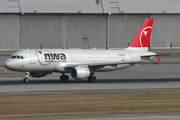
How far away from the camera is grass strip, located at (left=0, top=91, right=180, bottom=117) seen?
19.1 metres

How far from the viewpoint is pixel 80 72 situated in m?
35.5

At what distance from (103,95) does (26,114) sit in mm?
9185

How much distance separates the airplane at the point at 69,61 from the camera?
35688 mm

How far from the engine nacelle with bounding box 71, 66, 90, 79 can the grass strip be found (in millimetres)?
8647

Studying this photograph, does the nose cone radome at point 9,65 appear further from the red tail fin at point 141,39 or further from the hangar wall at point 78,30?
the hangar wall at point 78,30

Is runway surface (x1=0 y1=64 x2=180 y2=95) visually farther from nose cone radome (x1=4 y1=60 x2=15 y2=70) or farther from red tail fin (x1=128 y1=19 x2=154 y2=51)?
red tail fin (x1=128 y1=19 x2=154 y2=51)

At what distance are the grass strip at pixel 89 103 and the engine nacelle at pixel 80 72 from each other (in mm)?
8647

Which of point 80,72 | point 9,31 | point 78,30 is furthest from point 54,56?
point 9,31

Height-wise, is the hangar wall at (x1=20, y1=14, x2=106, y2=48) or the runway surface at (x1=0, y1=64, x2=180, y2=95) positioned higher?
the hangar wall at (x1=20, y1=14, x2=106, y2=48)

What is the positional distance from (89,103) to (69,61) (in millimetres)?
16421
